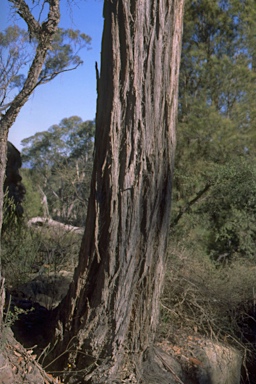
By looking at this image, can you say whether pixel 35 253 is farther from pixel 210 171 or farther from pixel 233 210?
pixel 210 171

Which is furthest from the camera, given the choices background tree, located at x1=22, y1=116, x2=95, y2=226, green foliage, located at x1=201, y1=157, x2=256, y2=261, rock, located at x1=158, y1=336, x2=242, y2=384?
background tree, located at x1=22, y1=116, x2=95, y2=226

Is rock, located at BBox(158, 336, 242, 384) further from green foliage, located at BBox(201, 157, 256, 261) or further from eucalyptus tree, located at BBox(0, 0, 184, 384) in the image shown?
green foliage, located at BBox(201, 157, 256, 261)

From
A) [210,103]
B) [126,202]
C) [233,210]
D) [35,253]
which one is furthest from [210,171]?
[126,202]

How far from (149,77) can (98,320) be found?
2193mm

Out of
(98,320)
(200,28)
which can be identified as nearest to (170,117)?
(98,320)

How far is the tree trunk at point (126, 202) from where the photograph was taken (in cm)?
479

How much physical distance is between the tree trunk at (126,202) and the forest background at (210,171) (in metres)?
2.49

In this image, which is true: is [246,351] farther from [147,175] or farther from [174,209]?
[174,209]

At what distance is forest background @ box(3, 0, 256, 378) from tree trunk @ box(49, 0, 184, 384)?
8.15 feet

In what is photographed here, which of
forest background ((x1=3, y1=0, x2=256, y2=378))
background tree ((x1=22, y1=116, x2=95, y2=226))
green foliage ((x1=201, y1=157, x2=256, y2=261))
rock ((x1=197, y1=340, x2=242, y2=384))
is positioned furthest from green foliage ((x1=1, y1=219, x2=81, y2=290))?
background tree ((x1=22, y1=116, x2=95, y2=226))

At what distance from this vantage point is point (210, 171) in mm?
12016

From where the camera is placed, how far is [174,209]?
1223 centimetres

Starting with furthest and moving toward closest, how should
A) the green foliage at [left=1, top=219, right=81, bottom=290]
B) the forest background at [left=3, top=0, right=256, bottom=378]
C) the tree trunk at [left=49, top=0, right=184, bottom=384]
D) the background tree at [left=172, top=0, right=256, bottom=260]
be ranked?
the background tree at [left=172, top=0, right=256, bottom=260], the forest background at [left=3, top=0, right=256, bottom=378], the green foliage at [left=1, top=219, right=81, bottom=290], the tree trunk at [left=49, top=0, right=184, bottom=384]

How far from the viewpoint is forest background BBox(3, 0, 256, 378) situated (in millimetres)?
8281
